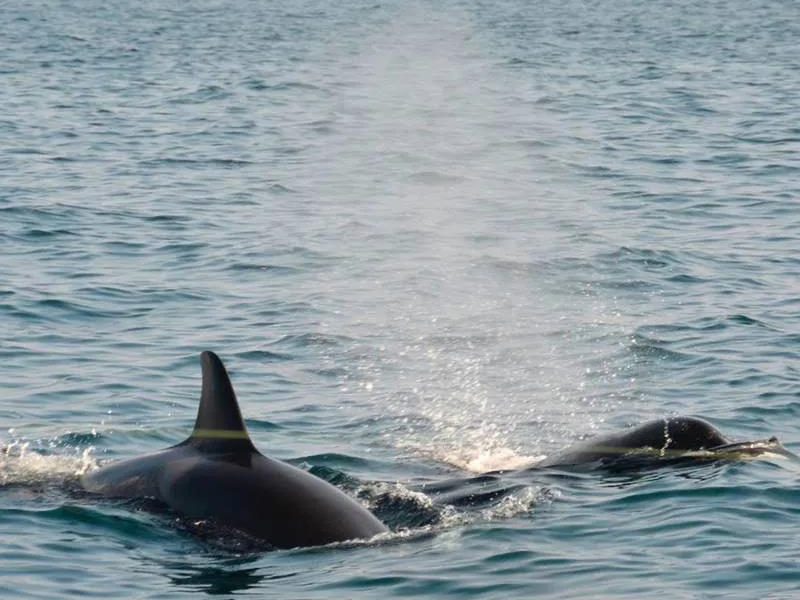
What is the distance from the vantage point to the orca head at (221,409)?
12.1m

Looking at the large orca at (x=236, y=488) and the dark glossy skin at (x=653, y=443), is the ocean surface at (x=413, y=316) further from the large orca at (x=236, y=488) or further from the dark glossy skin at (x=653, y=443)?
the dark glossy skin at (x=653, y=443)

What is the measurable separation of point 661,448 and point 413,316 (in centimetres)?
683

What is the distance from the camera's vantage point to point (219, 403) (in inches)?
478

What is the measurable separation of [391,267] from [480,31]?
4906 centimetres

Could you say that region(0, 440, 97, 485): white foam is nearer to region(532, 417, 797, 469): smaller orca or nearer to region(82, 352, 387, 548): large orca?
region(82, 352, 387, 548): large orca

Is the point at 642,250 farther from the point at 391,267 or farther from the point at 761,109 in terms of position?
the point at 761,109

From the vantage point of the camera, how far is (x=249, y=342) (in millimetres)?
18906

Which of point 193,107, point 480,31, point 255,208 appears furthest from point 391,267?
point 480,31

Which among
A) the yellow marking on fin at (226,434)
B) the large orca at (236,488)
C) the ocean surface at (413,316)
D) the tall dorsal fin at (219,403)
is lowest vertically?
the ocean surface at (413,316)

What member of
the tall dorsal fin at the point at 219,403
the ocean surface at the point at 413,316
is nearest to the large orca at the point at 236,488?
the tall dorsal fin at the point at 219,403

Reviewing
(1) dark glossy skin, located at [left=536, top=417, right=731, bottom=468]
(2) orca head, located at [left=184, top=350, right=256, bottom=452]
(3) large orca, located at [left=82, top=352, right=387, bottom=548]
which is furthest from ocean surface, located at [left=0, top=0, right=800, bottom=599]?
(2) orca head, located at [left=184, top=350, right=256, bottom=452]

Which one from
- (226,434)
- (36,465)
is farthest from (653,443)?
(36,465)

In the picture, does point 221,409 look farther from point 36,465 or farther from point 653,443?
point 653,443

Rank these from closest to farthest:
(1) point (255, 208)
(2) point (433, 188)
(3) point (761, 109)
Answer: (1) point (255, 208), (2) point (433, 188), (3) point (761, 109)
